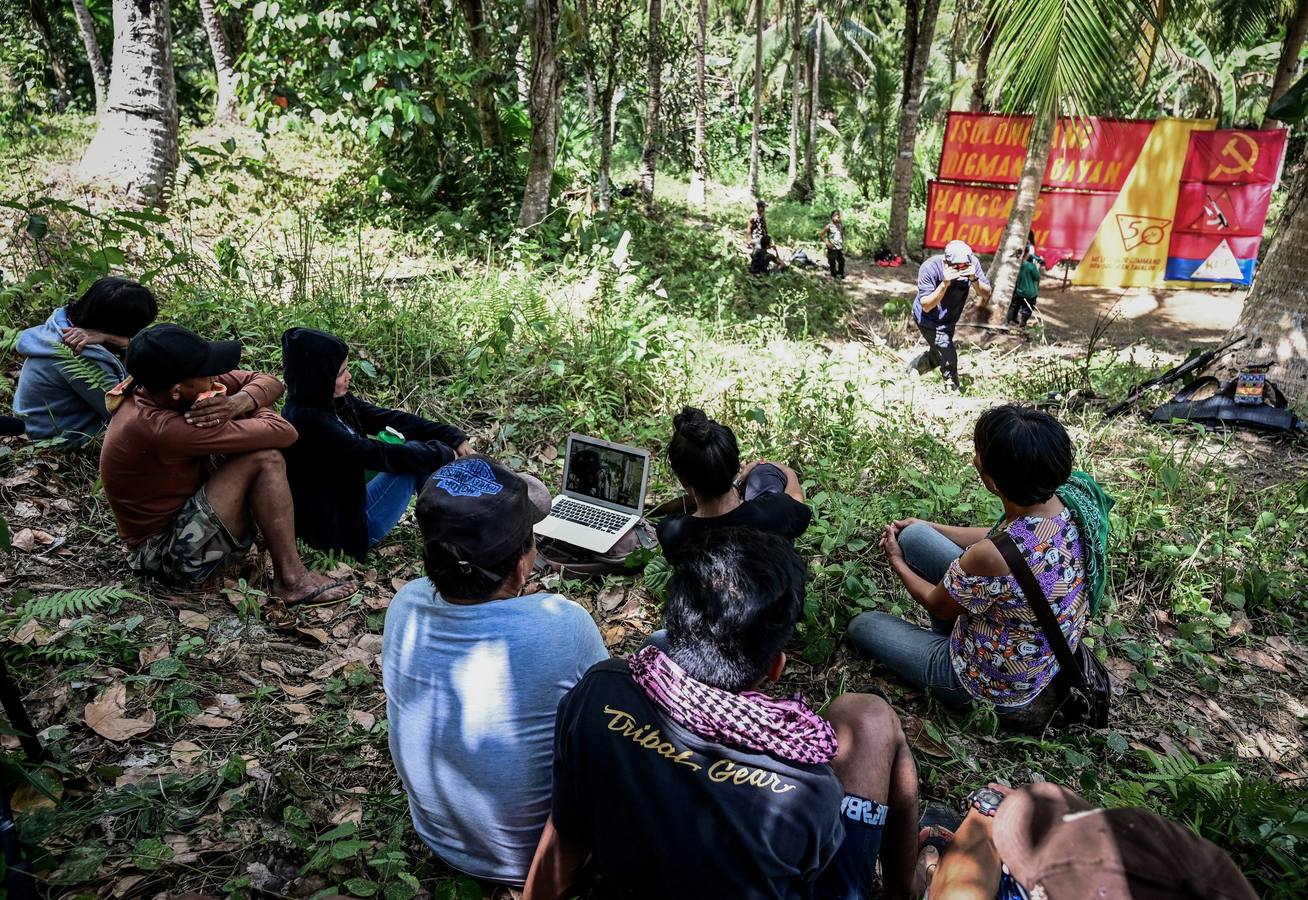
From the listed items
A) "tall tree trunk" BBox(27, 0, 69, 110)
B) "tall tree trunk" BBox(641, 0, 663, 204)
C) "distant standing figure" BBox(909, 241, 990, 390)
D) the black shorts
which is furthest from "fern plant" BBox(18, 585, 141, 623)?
"tall tree trunk" BBox(27, 0, 69, 110)

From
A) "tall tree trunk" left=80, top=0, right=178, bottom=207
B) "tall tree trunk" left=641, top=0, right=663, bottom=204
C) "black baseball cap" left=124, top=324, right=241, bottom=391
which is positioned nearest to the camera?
"black baseball cap" left=124, top=324, right=241, bottom=391

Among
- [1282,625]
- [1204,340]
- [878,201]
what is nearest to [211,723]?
[1282,625]

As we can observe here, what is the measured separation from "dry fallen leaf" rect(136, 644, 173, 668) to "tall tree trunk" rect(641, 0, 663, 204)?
12.1 m

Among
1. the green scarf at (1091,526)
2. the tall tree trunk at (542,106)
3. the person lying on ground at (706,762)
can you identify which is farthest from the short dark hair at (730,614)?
the tall tree trunk at (542,106)

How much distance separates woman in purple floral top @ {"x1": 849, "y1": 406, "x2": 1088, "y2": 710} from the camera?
2697mm

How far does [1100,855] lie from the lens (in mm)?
1374

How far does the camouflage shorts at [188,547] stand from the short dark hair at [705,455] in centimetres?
193

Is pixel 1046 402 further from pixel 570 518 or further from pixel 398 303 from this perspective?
pixel 398 303

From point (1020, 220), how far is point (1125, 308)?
17.6 feet

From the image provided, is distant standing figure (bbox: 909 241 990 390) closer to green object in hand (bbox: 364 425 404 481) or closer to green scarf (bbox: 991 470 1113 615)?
green scarf (bbox: 991 470 1113 615)

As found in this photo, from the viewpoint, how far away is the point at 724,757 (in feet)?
5.28

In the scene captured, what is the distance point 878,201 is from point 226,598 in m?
24.3

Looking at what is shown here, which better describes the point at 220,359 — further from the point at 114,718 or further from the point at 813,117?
the point at 813,117

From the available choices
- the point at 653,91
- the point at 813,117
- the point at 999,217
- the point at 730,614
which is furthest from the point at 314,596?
the point at 813,117
